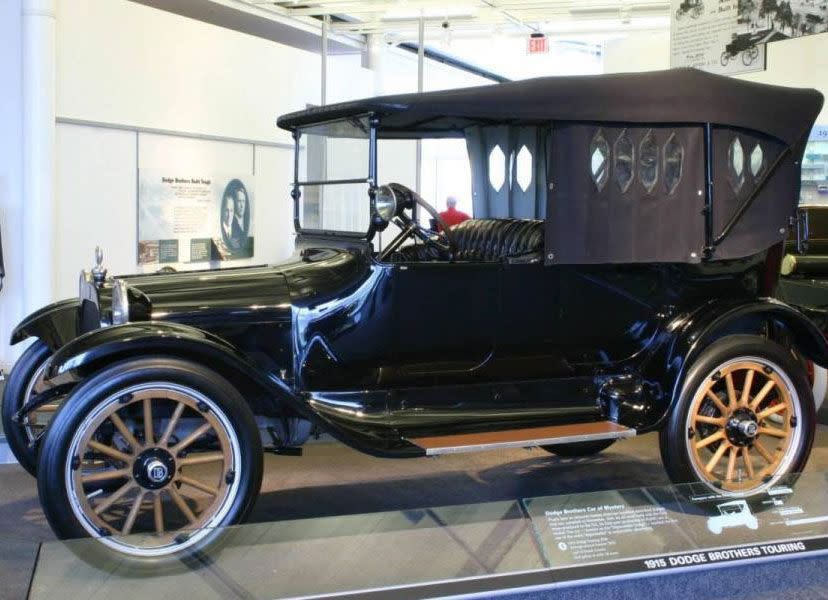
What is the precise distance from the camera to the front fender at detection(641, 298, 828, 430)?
3949 mm

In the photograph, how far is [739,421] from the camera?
13.3 ft

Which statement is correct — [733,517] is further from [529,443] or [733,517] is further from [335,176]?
[335,176]

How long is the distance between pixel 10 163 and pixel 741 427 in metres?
5.02

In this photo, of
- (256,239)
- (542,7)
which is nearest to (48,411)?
(256,239)

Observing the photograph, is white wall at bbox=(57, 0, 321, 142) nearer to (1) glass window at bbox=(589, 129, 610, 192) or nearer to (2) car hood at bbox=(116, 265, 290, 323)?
(2) car hood at bbox=(116, 265, 290, 323)

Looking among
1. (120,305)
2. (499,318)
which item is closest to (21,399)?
(120,305)

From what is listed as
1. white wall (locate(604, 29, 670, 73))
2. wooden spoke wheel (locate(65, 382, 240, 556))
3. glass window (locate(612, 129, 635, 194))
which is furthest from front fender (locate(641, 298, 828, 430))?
white wall (locate(604, 29, 670, 73))

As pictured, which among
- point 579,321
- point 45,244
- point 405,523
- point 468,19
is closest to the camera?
point 405,523

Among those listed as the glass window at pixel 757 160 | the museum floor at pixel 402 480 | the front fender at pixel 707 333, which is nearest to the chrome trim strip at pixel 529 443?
the front fender at pixel 707 333

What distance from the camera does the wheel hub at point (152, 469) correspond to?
126 inches

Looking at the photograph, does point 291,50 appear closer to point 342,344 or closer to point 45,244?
point 45,244

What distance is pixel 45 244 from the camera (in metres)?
6.59

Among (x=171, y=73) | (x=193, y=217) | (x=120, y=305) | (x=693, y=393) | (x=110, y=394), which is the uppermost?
(x=171, y=73)

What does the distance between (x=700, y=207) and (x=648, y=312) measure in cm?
49
